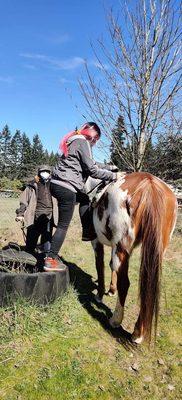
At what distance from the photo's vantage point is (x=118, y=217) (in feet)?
12.0

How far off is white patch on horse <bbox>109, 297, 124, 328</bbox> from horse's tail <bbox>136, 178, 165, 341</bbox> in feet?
1.58

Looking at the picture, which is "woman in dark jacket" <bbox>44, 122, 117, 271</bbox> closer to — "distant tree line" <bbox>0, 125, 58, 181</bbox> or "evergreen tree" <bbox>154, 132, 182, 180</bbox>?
"evergreen tree" <bbox>154, 132, 182, 180</bbox>

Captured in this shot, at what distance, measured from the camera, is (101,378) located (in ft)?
10.1

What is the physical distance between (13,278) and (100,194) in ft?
4.68

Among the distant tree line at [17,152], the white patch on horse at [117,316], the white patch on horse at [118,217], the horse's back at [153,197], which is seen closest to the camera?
the horse's back at [153,197]

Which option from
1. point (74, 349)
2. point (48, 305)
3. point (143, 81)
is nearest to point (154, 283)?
point (74, 349)

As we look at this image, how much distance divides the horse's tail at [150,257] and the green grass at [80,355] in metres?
0.39

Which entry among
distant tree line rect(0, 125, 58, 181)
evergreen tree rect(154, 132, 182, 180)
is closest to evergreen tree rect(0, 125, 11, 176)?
distant tree line rect(0, 125, 58, 181)

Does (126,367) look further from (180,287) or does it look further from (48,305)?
(180,287)

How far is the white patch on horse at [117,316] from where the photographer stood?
12.7 ft

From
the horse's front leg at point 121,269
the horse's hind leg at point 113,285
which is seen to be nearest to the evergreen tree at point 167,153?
the horse's hind leg at point 113,285

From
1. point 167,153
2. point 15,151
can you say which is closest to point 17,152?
point 15,151

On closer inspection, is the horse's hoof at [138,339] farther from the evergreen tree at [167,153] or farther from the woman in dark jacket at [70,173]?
the evergreen tree at [167,153]

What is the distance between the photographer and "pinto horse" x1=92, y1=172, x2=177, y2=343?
331 centimetres
